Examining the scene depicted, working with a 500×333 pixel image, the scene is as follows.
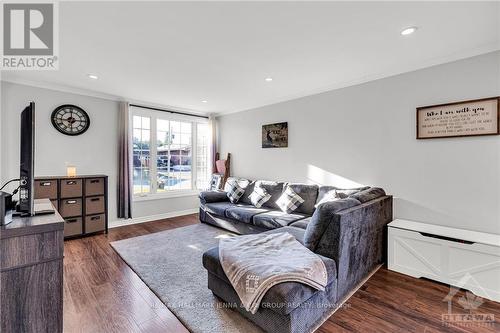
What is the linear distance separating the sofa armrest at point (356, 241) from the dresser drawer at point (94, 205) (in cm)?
368

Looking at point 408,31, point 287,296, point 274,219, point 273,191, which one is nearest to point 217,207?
point 273,191

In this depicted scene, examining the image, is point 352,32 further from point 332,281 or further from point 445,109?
point 332,281

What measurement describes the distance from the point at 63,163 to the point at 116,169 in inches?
32.0

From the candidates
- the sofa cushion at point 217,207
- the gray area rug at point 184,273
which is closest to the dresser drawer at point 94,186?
the gray area rug at point 184,273

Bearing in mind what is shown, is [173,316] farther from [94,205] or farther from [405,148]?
[405,148]

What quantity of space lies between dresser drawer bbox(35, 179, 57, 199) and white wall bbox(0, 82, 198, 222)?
0.46 m

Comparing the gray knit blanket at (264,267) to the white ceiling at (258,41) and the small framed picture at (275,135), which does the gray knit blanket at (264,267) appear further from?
the small framed picture at (275,135)

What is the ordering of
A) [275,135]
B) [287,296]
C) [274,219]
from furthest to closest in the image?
1. [275,135]
2. [274,219]
3. [287,296]

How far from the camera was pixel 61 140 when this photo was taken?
3.91 metres

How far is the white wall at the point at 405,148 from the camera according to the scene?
8.08ft

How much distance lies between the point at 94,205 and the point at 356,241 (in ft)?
13.2

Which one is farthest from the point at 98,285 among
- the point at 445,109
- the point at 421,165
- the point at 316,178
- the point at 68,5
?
the point at 445,109

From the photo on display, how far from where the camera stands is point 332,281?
6.28ft

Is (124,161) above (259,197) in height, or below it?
above
